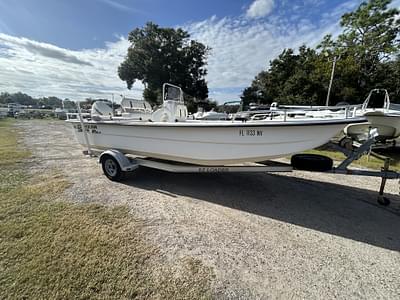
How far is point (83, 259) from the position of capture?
2.04 meters

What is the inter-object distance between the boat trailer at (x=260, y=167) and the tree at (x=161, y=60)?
16.9m

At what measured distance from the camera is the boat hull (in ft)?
9.12

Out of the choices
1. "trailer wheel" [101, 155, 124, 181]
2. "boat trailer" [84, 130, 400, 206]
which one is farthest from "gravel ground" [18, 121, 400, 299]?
"boat trailer" [84, 130, 400, 206]

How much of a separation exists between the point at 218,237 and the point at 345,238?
1.57 meters

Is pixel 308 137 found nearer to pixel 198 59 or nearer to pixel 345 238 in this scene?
pixel 345 238

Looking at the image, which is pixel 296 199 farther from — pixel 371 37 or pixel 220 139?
pixel 371 37

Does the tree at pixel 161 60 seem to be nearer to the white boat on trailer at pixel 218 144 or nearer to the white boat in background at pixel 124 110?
the white boat in background at pixel 124 110

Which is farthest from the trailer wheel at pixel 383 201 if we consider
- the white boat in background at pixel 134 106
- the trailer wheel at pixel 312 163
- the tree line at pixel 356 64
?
the tree line at pixel 356 64

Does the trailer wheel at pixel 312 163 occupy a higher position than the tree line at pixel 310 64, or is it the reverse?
the tree line at pixel 310 64

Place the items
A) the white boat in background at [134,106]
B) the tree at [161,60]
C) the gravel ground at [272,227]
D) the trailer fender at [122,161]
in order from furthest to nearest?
the tree at [161,60], the white boat in background at [134,106], the trailer fender at [122,161], the gravel ground at [272,227]

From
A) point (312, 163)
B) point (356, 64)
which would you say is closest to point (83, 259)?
point (312, 163)

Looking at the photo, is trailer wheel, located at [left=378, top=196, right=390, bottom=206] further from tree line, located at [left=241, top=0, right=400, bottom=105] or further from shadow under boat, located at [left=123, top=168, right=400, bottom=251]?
tree line, located at [left=241, top=0, right=400, bottom=105]

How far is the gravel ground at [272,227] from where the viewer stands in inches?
73.1

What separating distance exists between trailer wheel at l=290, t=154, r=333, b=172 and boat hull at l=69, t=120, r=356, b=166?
0.33m
